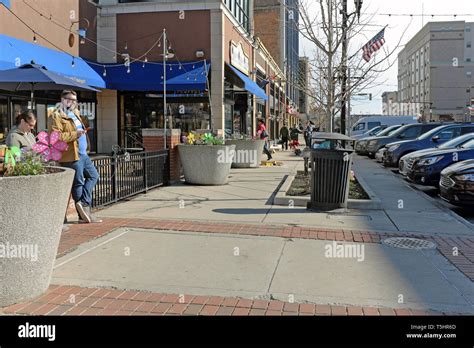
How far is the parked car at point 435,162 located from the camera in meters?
11.5

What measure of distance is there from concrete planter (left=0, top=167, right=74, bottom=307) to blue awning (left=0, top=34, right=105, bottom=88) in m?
8.69

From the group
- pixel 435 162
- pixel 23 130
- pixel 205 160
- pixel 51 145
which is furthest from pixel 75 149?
pixel 435 162

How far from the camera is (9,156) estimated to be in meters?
4.34

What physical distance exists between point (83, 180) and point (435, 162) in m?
8.19

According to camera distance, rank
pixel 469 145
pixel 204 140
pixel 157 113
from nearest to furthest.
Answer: pixel 204 140 → pixel 469 145 → pixel 157 113

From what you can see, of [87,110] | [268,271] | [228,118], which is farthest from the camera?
[228,118]

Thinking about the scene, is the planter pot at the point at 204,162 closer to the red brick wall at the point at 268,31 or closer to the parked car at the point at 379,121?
the parked car at the point at 379,121

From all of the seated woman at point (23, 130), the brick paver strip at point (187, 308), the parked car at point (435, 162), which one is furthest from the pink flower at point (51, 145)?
the parked car at point (435, 162)

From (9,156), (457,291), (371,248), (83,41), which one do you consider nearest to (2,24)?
(83,41)

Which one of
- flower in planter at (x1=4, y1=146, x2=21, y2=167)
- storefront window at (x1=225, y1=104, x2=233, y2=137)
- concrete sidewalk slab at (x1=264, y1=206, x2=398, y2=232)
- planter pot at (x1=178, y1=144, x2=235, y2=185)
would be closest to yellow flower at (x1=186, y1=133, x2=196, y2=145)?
planter pot at (x1=178, y1=144, x2=235, y2=185)

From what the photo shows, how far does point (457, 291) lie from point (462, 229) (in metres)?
3.18

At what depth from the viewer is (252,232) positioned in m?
7.02

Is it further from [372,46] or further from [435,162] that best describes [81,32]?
[435,162]

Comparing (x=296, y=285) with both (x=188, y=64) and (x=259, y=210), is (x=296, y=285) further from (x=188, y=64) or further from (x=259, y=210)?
(x=188, y=64)
